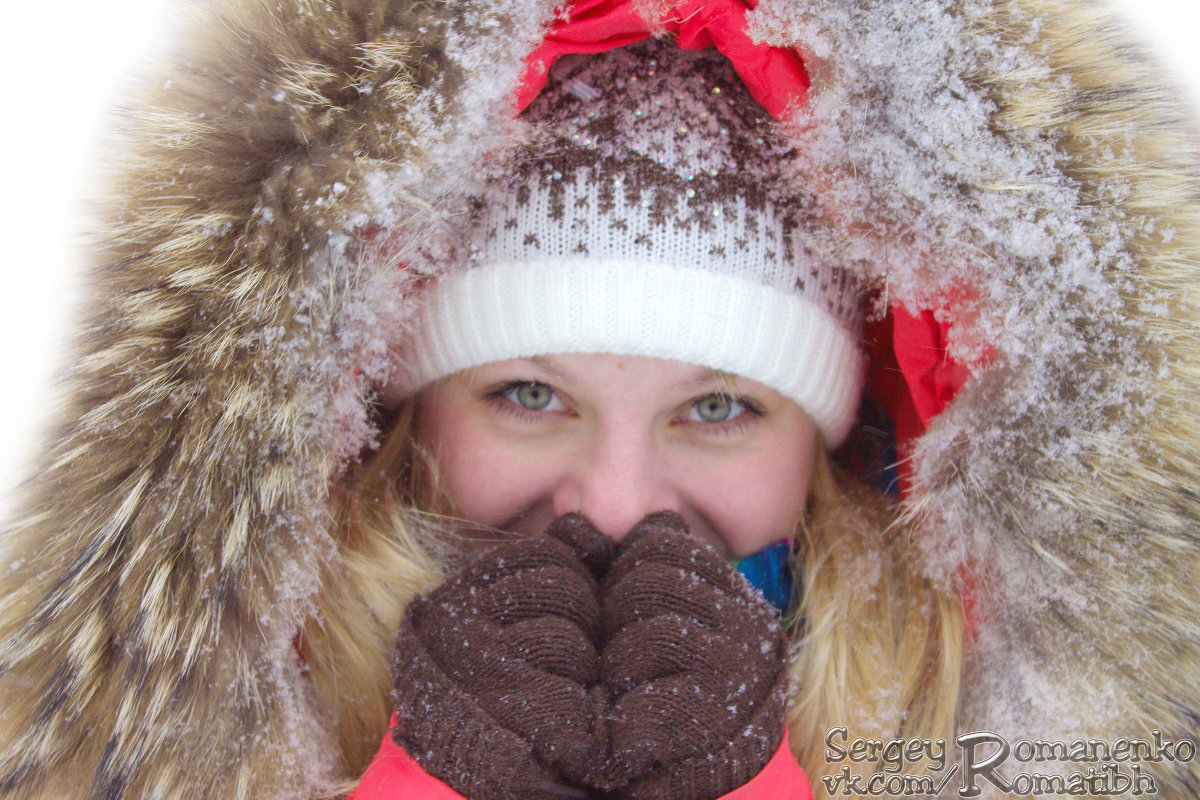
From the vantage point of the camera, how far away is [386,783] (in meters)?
0.83

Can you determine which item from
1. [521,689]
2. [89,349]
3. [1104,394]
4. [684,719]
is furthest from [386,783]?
[1104,394]

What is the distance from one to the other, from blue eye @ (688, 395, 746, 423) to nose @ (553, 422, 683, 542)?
10 centimetres

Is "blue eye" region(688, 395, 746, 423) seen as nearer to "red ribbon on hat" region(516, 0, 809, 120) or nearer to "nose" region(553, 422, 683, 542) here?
"nose" region(553, 422, 683, 542)

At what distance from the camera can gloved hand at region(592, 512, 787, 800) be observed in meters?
0.84

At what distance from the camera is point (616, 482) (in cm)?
109

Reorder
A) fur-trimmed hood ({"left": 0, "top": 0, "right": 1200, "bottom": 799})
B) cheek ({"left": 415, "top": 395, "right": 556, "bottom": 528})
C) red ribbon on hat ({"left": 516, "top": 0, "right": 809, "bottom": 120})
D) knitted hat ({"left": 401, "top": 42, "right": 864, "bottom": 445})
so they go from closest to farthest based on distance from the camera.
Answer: fur-trimmed hood ({"left": 0, "top": 0, "right": 1200, "bottom": 799}) < red ribbon on hat ({"left": 516, "top": 0, "right": 809, "bottom": 120}) < knitted hat ({"left": 401, "top": 42, "right": 864, "bottom": 445}) < cheek ({"left": 415, "top": 395, "right": 556, "bottom": 528})

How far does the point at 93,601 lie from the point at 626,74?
870 mm

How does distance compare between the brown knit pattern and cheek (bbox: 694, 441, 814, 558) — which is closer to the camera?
the brown knit pattern

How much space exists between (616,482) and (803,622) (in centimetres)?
42

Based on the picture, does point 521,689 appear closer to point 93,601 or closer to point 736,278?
point 93,601

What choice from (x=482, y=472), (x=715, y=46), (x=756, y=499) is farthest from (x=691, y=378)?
(x=715, y=46)

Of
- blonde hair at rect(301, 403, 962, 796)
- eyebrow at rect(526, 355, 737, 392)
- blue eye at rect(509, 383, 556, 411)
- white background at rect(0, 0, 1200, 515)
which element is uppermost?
white background at rect(0, 0, 1200, 515)

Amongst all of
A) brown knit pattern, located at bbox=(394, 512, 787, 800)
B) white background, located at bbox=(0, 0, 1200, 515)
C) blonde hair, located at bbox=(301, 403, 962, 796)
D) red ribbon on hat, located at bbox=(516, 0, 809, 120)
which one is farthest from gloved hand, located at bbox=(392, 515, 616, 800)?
red ribbon on hat, located at bbox=(516, 0, 809, 120)

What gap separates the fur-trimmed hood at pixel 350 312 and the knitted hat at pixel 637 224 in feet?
0.55
